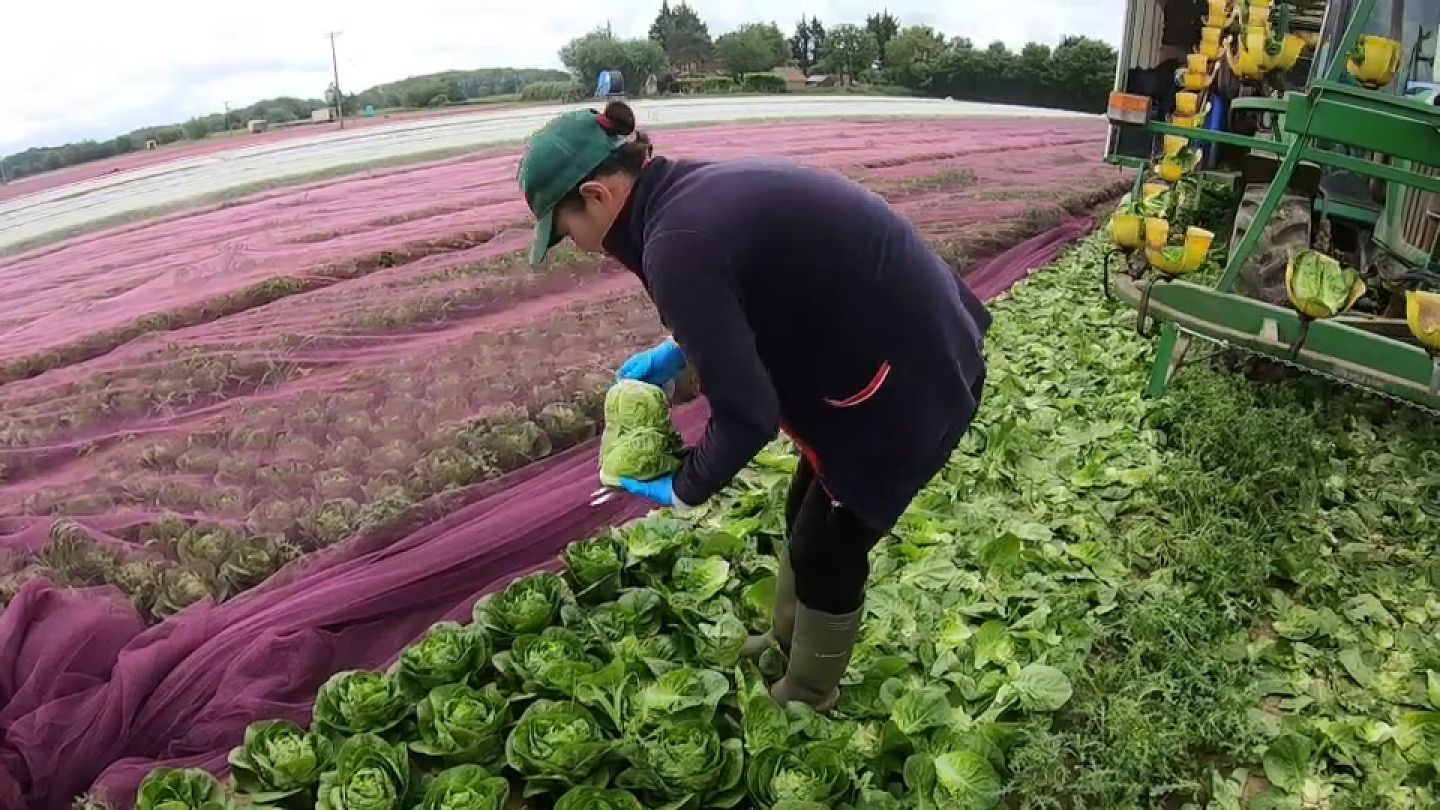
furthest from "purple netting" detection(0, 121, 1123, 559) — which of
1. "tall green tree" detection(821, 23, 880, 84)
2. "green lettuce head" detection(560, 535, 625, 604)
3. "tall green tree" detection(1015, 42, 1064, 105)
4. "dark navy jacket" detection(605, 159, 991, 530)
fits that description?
"tall green tree" detection(1015, 42, 1064, 105)

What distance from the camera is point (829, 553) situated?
200cm

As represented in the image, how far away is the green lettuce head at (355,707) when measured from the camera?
2.06m

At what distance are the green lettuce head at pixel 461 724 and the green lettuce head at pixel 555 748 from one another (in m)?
0.06

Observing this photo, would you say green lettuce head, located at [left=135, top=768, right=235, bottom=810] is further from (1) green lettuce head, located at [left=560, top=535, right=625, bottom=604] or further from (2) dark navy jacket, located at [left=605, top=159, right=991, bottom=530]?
(2) dark navy jacket, located at [left=605, top=159, right=991, bottom=530]

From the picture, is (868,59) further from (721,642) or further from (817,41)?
(721,642)

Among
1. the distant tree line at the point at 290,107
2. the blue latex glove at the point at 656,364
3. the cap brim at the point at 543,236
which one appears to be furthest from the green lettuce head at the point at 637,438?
the distant tree line at the point at 290,107

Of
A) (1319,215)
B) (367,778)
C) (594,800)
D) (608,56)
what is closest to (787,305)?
(594,800)

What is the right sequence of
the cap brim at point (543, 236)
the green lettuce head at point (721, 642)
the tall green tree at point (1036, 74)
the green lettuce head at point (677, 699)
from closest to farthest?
the cap brim at point (543, 236) < the green lettuce head at point (677, 699) < the green lettuce head at point (721, 642) < the tall green tree at point (1036, 74)

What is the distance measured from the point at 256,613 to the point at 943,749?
1.67 m

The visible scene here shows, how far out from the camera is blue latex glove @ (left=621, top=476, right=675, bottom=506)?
1916 millimetres

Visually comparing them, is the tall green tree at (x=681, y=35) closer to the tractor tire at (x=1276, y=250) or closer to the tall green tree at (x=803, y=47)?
the tall green tree at (x=803, y=47)

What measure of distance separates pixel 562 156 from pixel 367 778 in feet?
4.21

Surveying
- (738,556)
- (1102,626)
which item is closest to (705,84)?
(738,556)

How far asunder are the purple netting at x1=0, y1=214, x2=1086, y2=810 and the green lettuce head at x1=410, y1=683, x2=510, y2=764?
345 mm
